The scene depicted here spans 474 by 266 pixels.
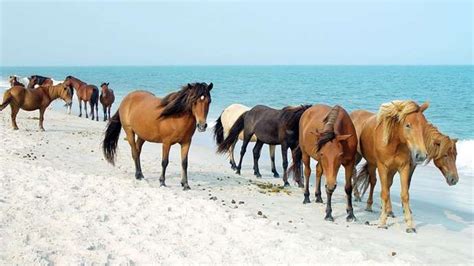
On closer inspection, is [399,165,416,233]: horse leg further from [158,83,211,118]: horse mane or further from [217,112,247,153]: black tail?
[217,112,247,153]: black tail

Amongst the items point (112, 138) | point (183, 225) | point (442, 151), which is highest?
point (442, 151)

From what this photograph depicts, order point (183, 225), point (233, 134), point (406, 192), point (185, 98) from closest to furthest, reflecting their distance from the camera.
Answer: point (183, 225), point (406, 192), point (185, 98), point (233, 134)

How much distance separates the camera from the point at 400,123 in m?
6.67

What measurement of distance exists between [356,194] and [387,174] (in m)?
2.03

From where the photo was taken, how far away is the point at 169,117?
8.71m

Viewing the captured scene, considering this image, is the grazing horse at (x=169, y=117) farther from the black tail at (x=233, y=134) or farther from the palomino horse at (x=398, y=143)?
the palomino horse at (x=398, y=143)

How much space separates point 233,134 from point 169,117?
3.36m

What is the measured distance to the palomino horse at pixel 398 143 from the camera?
6.42 meters

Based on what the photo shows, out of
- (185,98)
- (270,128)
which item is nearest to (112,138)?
(185,98)

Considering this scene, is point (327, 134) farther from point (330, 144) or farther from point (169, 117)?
point (169, 117)

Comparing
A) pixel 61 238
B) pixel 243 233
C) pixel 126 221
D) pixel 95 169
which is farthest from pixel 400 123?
pixel 95 169

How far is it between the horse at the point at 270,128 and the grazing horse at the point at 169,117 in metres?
2.33

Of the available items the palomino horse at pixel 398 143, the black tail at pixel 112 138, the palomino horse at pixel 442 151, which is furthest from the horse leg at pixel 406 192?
the black tail at pixel 112 138

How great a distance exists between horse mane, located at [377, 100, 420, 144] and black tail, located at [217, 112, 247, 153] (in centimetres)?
530
